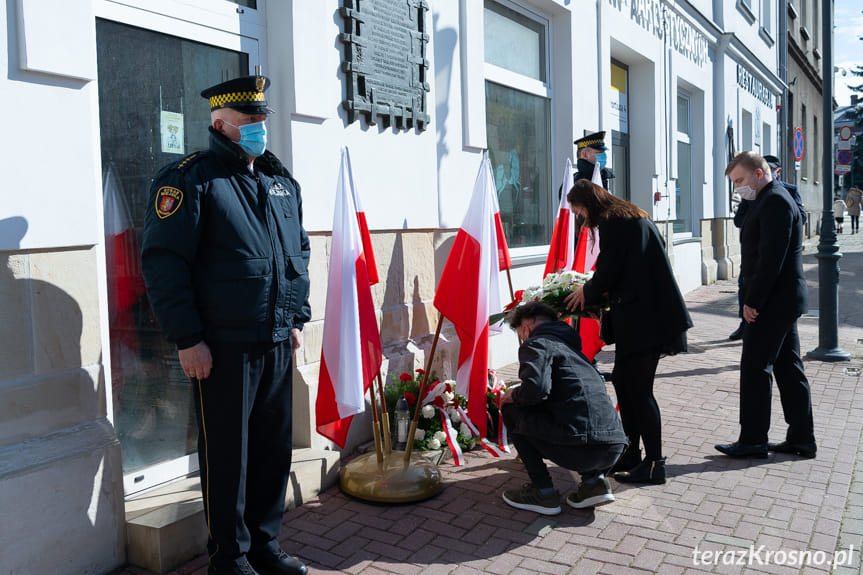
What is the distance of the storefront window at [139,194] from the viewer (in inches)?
154

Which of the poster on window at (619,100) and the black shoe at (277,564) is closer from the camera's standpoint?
the black shoe at (277,564)

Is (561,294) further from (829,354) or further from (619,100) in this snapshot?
(619,100)

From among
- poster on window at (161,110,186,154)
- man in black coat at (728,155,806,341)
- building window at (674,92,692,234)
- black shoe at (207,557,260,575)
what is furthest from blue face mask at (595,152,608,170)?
building window at (674,92,692,234)

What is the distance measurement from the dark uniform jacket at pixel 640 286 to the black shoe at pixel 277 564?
218 centimetres

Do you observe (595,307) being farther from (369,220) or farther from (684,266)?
(684,266)

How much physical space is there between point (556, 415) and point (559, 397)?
0.31 feet

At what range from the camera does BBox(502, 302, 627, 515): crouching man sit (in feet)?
12.5

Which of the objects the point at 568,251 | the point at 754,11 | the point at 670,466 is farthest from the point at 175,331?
the point at 754,11

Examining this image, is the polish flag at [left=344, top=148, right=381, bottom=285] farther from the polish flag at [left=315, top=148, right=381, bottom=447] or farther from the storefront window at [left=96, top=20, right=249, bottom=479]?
the storefront window at [left=96, top=20, right=249, bottom=479]

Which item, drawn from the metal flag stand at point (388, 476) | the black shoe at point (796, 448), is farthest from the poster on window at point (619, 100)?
the metal flag stand at point (388, 476)

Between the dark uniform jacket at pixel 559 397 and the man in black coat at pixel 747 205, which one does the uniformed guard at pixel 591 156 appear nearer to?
the man in black coat at pixel 747 205

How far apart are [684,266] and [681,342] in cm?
969

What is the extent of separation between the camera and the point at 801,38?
2702cm

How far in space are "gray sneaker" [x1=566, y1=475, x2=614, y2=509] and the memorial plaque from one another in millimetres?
2875
